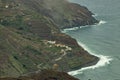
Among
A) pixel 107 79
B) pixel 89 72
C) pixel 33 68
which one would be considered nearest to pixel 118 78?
pixel 107 79

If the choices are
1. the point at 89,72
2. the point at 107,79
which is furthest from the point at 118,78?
the point at 89,72

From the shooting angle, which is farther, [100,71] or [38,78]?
[100,71]

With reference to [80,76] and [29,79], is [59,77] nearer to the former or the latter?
[29,79]

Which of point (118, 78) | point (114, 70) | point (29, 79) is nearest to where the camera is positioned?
point (29, 79)

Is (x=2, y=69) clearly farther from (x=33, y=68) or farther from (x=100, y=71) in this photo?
(x=100, y=71)

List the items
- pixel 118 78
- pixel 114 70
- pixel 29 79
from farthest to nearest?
pixel 114 70 < pixel 118 78 < pixel 29 79

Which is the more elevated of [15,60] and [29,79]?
[15,60]

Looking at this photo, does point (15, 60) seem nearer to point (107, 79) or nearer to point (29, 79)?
point (107, 79)

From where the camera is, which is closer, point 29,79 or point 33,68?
point 29,79
